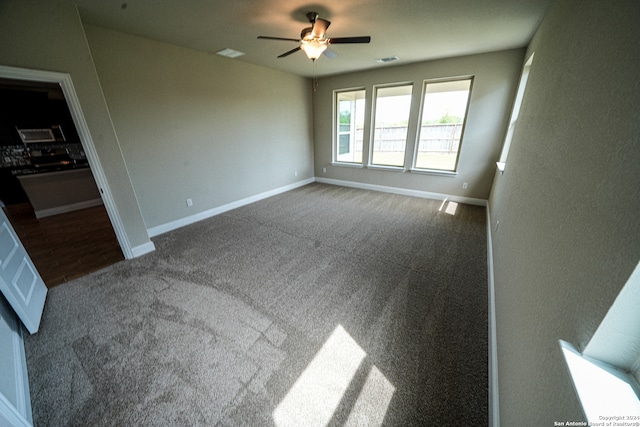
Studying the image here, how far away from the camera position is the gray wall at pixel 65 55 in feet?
5.83

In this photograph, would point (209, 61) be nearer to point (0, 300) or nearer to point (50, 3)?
point (50, 3)

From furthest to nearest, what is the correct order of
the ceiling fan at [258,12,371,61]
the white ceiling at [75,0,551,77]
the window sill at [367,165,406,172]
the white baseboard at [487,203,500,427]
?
the window sill at [367,165,406,172] → the ceiling fan at [258,12,371,61] → the white ceiling at [75,0,551,77] → the white baseboard at [487,203,500,427]

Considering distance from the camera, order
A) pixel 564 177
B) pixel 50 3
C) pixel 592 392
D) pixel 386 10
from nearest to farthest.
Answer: pixel 592 392, pixel 564 177, pixel 50 3, pixel 386 10

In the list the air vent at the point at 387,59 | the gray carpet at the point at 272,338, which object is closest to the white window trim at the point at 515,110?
the gray carpet at the point at 272,338

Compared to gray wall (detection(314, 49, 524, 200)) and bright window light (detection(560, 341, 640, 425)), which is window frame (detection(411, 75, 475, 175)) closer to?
gray wall (detection(314, 49, 524, 200))

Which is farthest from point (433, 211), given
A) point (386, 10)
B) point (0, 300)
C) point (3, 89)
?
point (3, 89)

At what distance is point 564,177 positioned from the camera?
946 mm

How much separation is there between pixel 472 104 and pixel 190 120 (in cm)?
461

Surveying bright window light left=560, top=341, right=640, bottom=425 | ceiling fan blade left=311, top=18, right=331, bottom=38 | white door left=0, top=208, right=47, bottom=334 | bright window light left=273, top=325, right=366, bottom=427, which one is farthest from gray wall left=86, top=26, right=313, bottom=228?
bright window light left=560, top=341, right=640, bottom=425

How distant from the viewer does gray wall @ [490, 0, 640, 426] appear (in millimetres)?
547

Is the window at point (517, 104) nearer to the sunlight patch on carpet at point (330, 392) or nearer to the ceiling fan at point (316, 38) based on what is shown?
the ceiling fan at point (316, 38)

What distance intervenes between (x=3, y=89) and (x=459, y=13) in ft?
25.0

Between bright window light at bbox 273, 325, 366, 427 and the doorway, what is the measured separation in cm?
292

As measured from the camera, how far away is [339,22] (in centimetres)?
247
